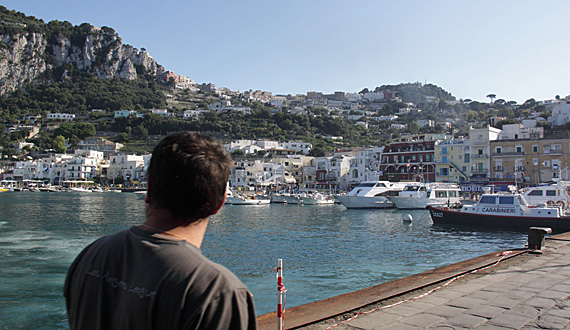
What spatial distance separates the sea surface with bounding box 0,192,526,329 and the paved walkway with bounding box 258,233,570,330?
3452mm

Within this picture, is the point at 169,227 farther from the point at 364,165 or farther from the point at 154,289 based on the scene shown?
the point at 364,165

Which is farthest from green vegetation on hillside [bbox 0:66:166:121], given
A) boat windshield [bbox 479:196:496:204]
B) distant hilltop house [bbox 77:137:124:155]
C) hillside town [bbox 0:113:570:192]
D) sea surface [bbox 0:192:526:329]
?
boat windshield [bbox 479:196:496:204]

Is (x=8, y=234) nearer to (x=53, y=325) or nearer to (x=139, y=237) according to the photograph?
(x=53, y=325)

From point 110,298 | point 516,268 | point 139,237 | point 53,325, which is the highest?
point 139,237

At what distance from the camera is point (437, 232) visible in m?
23.4

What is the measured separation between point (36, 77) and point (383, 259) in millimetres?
168294

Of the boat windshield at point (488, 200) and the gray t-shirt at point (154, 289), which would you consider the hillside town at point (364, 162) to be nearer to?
the boat windshield at point (488, 200)

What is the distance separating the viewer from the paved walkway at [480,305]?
A: 5.29 metres

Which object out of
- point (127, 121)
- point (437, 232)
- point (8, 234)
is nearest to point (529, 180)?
point (437, 232)

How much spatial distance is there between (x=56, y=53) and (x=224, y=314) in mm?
184262

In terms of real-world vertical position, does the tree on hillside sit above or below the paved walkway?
above

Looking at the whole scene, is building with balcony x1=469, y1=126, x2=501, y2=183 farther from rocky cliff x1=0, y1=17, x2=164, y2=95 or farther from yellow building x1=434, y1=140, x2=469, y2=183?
rocky cliff x1=0, y1=17, x2=164, y2=95

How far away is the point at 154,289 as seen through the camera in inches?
61.7

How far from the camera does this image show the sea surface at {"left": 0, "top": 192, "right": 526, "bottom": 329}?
989 centimetres
